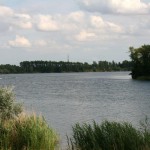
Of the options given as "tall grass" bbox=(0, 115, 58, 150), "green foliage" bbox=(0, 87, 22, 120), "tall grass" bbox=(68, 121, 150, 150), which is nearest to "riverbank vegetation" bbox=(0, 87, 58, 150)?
"tall grass" bbox=(0, 115, 58, 150)

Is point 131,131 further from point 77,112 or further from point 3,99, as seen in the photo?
point 77,112

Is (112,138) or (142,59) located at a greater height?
(142,59)

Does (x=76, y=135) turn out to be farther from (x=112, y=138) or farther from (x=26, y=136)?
(x=26, y=136)

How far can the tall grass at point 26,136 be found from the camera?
61.8 ft

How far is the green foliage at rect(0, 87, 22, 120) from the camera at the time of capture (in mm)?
23578

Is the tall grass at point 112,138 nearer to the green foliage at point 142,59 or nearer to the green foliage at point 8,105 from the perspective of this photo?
the green foliage at point 8,105

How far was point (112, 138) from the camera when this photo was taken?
54.7 feet

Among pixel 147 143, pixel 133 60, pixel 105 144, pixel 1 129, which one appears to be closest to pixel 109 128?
pixel 105 144

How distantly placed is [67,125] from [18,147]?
1388cm

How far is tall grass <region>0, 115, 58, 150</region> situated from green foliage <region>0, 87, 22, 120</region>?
3.05 meters

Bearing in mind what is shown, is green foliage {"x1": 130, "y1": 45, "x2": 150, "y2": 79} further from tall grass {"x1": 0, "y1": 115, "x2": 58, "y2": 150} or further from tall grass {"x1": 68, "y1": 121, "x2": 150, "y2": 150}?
tall grass {"x1": 68, "y1": 121, "x2": 150, "y2": 150}

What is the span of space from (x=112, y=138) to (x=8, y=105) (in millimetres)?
8836

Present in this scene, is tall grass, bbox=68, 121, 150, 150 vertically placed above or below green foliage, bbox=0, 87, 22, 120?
below

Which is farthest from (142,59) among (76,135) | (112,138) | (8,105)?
(112,138)
